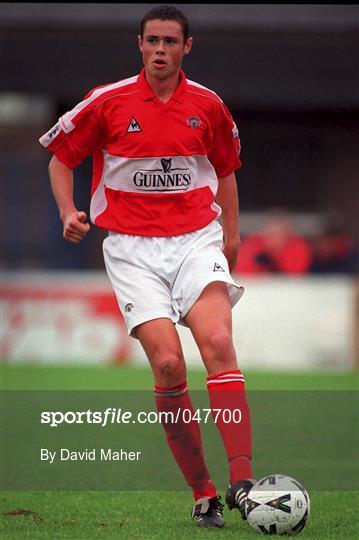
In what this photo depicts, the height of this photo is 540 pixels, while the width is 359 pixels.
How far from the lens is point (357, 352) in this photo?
14.2 meters

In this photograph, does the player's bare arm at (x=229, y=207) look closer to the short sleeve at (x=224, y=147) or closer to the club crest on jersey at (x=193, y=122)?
the short sleeve at (x=224, y=147)

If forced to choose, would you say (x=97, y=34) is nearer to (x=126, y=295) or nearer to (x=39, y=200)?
(x=39, y=200)

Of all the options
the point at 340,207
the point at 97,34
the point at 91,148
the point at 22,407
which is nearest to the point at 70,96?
the point at 97,34

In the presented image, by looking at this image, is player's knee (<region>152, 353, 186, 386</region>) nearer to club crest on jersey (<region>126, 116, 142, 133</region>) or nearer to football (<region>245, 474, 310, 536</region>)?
football (<region>245, 474, 310, 536</region>)

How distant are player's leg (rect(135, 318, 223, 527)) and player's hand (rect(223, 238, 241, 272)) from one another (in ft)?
2.06

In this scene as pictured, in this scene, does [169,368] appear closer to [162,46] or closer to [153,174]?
[153,174]

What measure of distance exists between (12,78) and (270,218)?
4.55 metres

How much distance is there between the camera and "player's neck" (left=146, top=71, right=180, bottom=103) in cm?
536

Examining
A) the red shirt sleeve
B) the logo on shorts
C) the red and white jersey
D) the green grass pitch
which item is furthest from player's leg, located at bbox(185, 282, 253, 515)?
the red shirt sleeve

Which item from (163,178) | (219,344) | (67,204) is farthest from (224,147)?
(219,344)

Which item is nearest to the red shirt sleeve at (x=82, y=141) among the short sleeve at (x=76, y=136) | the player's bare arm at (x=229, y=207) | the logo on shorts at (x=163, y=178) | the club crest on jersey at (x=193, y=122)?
the short sleeve at (x=76, y=136)

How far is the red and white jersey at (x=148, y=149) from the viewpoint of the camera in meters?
5.32

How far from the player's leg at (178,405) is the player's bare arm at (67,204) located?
465 millimetres

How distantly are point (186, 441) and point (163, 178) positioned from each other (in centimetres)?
111
